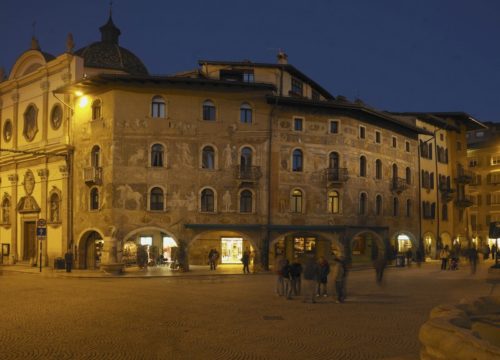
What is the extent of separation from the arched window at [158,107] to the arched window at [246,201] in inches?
→ 284

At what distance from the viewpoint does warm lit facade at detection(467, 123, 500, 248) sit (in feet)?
227

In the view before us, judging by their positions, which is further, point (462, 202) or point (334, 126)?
point (462, 202)

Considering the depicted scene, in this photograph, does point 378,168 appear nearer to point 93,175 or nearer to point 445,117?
point 445,117

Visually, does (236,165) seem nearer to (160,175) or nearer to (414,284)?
(160,175)

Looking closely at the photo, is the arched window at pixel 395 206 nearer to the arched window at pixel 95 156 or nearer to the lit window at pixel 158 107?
the lit window at pixel 158 107

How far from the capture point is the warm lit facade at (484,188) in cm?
6925

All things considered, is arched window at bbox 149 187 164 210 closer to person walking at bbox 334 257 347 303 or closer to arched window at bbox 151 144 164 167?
arched window at bbox 151 144 164 167

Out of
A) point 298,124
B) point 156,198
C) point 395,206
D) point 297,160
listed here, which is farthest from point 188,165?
point 395,206

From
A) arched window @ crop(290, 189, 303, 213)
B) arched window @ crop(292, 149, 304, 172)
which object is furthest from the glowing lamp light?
arched window @ crop(290, 189, 303, 213)

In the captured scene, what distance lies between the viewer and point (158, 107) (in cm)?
3747

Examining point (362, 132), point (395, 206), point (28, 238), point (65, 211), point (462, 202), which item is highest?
point (362, 132)

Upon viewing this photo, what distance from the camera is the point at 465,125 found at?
59969mm

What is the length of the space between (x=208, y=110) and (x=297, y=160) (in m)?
6.90

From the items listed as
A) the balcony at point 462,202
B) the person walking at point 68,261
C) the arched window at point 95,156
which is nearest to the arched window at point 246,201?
the arched window at point 95,156
